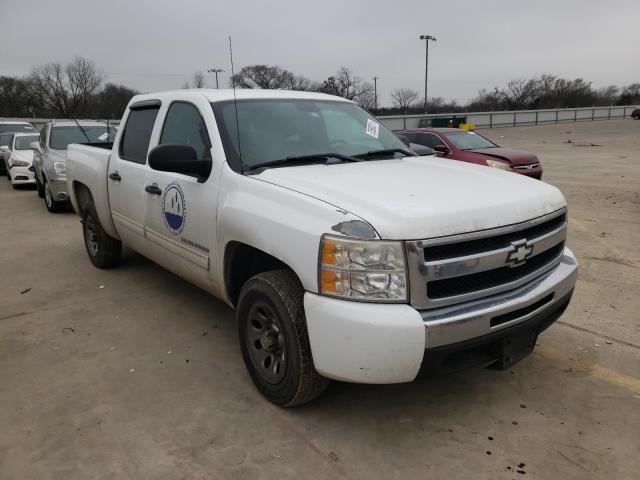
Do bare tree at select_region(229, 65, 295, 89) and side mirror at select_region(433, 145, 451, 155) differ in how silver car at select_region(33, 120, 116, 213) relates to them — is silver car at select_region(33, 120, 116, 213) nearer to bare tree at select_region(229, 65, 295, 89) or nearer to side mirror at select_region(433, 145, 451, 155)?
side mirror at select_region(433, 145, 451, 155)

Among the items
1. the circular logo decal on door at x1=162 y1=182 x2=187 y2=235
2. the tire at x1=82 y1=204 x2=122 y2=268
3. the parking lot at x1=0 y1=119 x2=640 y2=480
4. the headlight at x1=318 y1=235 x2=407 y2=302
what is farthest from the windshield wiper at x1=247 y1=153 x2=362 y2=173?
the tire at x1=82 y1=204 x2=122 y2=268

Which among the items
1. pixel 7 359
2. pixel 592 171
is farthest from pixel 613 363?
pixel 592 171

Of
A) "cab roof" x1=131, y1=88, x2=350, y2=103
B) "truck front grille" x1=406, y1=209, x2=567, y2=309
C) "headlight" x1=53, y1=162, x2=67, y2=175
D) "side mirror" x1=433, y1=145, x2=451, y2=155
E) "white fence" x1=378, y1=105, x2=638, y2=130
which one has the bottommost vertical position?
"truck front grille" x1=406, y1=209, x2=567, y2=309

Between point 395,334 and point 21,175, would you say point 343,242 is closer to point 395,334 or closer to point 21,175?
point 395,334

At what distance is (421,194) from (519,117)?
50.6 metres

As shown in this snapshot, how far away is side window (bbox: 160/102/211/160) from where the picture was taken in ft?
11.7

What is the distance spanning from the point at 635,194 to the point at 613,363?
8.05m

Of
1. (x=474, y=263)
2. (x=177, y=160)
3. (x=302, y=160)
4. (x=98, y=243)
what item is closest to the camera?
(x=474, y=263)

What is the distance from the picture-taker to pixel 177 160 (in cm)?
319

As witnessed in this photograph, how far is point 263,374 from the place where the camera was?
3016 mm

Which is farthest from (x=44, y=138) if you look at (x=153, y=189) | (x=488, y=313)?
(x=488, y=313)

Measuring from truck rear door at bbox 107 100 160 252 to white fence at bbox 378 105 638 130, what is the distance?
116ft

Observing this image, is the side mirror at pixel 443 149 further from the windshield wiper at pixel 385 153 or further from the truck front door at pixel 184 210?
the truck front door at pixel 184 210

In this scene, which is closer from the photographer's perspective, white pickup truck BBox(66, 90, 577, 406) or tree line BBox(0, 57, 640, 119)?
white pickup truck BBox(66, 90, 577, 406)
